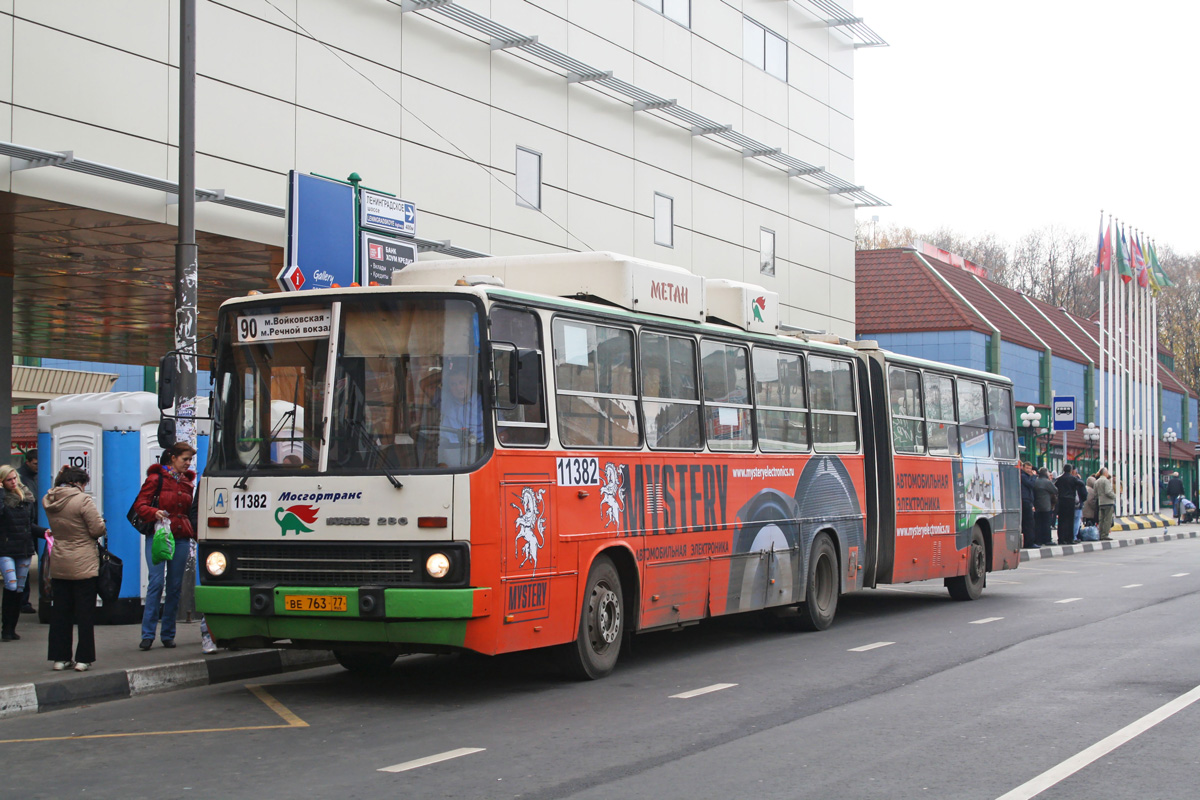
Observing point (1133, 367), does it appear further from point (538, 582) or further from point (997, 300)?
point (538, 582)

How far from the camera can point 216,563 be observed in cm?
991

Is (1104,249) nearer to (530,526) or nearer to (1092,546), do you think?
(1092,546)

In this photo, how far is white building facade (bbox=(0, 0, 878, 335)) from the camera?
50.1 ft

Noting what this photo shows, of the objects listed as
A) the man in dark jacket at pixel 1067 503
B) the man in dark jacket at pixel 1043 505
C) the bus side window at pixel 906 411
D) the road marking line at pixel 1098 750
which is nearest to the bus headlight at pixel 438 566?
the road marking line at pixel 1098 750

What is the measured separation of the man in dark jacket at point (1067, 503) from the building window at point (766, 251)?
9.35 metres

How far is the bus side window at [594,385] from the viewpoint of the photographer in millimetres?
10461

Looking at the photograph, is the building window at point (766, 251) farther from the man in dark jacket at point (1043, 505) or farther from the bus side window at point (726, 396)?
the bus side window at point (726, 396)

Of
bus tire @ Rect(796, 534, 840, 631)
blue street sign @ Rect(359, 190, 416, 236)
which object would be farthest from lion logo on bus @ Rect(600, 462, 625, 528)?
blue street sign @ Rect(359, 190, 416, 236)

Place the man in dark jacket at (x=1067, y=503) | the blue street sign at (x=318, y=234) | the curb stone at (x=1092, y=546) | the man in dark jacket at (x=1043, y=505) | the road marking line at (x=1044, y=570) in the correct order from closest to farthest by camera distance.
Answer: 1. the blue street sign at (x=318, y=234)
2. the road marking line at (x=1044, y=570)
3. the curb stone at (x=1092, y=546)
4. the man in dark jacket at (x=1043, y=505)
5. the man in dark jacket at (x=1067, y=503)

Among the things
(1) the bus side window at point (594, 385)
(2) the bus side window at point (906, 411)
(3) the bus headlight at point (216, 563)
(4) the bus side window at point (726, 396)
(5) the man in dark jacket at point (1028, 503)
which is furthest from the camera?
(5) the man in dark jacket at point (1028, 503)

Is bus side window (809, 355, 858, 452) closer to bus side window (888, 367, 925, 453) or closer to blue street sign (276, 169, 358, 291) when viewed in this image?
bus side window (888, 367, 925, 453)

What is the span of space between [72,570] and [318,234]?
456 centimetres

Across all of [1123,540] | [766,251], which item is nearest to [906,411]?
[766,251]

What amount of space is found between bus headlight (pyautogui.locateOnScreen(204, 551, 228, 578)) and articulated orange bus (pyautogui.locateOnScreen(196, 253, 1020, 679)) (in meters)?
0.02
